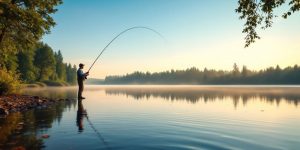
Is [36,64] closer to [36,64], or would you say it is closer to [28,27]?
[36,64]

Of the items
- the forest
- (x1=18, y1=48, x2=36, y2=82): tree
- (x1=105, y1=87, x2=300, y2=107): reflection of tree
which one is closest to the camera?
(x1=105, y1=87, x2=300, y2=107): reflection of tree

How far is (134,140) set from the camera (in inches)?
392

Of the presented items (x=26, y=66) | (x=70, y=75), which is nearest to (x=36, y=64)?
(x=26, y=66)

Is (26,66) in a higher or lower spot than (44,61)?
lower

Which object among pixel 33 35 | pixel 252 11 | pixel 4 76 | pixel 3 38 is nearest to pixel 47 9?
pixel 33 35

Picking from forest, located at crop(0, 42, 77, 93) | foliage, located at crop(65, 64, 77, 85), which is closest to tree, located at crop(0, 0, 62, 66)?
forest, located at crop(0, 42, 77, 93)

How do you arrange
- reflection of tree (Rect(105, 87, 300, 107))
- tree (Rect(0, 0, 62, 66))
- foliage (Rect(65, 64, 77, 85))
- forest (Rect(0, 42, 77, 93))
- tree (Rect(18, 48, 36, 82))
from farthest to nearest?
1. foliage (Rect(65, 64, 77, 85))
2. tree (Rect(18, 48, 36, 82))
3. forest (Rect(0, 42, 77, 93))
4. reflection of tree (Rect(105, 87, 300, 107))
5. tree (Rect(0, 0, 62, 66))

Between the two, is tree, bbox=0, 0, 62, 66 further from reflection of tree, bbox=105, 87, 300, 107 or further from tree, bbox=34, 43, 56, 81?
tree, bbox=34, 43, 56, 81

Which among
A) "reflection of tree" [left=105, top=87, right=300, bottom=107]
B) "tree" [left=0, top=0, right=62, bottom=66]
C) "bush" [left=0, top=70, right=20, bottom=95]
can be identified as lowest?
"reflection of tree" [left=105, top=87, right=300, bottom=107]

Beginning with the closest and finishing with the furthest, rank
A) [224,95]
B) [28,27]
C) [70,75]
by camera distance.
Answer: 1. [28,27]
2. [224,95]
3. [70,75]

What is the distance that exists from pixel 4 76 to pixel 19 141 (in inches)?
771

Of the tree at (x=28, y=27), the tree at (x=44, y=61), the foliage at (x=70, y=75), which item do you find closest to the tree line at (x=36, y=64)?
the tree at (x=44, y=61)

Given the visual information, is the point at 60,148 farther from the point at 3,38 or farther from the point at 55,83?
the point at 55,83

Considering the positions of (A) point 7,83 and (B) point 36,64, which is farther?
(B) point 36,64
